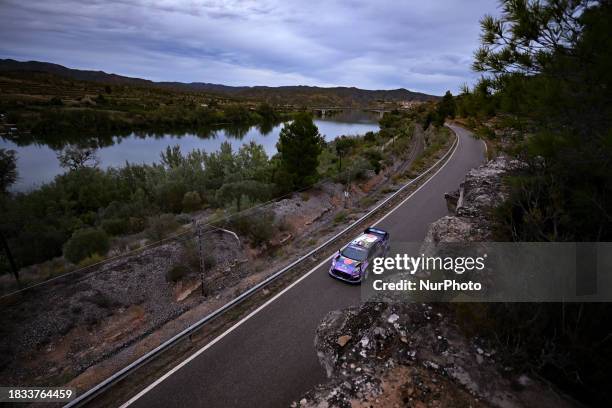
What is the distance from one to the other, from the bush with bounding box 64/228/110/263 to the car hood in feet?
34.3

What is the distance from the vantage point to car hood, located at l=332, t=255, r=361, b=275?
10.9m

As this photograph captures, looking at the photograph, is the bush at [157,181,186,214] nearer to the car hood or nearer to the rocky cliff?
the car hood

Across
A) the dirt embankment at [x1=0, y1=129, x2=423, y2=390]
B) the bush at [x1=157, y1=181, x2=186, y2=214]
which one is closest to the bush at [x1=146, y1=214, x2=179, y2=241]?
the dirt embankment at [x1=0, y1=129, x2=423, y2=390]

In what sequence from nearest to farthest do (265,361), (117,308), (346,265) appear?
(265,361) → (117,308) → (346,265)

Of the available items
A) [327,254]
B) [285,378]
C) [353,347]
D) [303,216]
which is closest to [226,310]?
[285,378]

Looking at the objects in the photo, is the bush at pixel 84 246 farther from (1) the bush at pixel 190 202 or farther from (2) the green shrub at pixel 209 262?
(1) the bush at pixel 190 202

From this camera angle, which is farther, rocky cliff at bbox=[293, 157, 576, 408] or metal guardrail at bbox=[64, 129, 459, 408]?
metal guardrail at bbox=[64, 129, 459, 408]

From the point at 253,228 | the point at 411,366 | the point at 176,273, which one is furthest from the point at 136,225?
the point at 411,366

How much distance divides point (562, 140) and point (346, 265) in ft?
25.4

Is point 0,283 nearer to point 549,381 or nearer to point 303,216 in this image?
point 303,216

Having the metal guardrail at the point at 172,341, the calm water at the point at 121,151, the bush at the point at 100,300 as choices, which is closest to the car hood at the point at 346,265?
the metal guardrail at the point at 172,341

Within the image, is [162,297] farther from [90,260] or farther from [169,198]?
[169,198]

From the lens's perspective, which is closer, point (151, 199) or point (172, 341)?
point (172, 341)

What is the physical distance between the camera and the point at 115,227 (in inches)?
733
